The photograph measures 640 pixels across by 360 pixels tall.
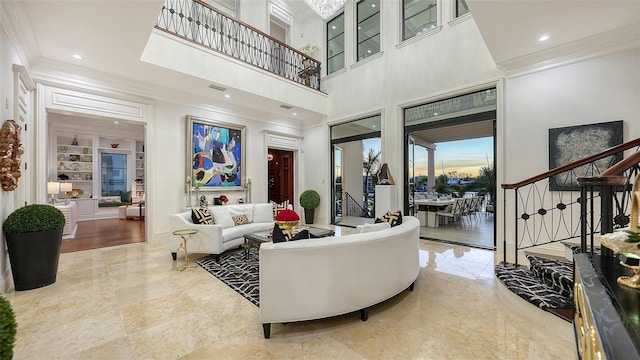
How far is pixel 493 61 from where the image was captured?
15.1ft

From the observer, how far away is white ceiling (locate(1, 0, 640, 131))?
297 centimetres

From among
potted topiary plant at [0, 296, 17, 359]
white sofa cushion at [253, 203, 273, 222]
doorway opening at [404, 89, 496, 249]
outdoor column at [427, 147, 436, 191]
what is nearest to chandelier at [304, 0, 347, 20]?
doorway opening at [404, 89, 496, 249]

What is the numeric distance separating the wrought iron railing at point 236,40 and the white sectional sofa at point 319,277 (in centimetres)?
456

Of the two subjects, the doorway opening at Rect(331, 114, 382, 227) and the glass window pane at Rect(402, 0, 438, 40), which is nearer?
the glass window pane at Rect(402, 0, 438, 40)

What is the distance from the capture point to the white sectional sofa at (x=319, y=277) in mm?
2049

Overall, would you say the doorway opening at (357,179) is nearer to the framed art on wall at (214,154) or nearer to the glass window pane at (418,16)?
the framed art on wall at (214,154)

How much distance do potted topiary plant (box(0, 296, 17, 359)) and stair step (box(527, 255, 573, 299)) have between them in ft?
12.3

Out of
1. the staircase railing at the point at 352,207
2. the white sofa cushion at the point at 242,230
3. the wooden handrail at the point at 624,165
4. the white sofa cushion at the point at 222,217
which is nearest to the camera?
the wooden handrail at the point at 624,165

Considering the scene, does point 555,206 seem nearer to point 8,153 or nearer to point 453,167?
point 453,167

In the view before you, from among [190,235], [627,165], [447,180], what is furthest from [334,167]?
[627,165]

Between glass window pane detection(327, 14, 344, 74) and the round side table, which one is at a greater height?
glass window pane detection(327, 14, 344, 74)

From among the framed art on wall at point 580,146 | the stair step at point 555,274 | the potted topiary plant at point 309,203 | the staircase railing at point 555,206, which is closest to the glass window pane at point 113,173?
the potted topiary plant at point 309,203

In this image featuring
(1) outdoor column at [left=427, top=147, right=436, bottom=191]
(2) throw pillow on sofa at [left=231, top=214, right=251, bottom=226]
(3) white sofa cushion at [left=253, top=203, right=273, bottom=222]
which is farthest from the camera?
(1) outdoor column at [left=427, top=147, right=436, bottom=191]

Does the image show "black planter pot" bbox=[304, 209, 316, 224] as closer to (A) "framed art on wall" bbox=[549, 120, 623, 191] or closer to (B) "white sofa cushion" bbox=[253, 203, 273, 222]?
(B) "white sofa cushion" bbox=[253, 203, 273, 222]
